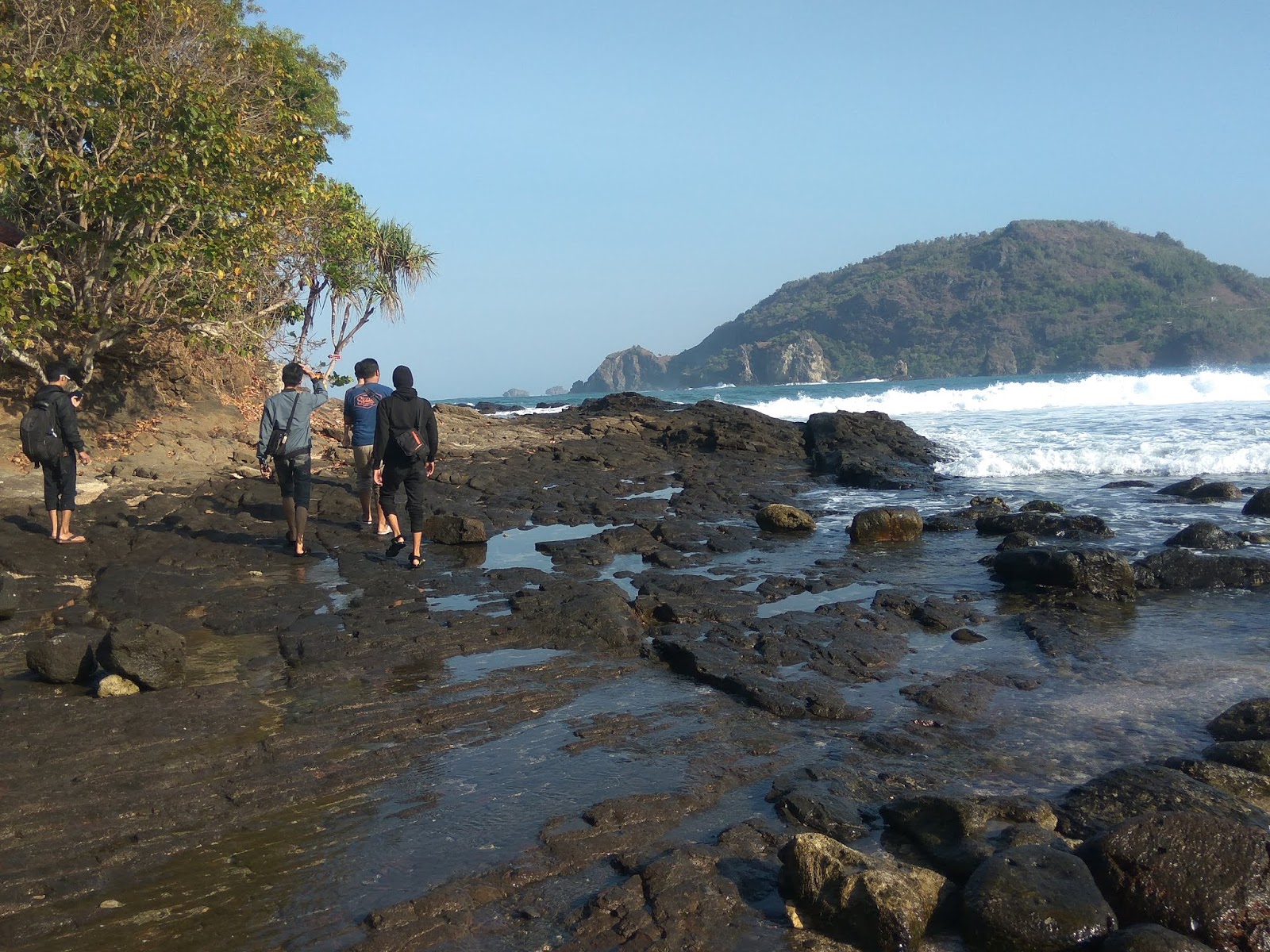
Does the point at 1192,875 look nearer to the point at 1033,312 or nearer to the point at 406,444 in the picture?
the point at 406,444

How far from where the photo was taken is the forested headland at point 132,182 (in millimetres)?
11781

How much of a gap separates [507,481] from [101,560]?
736 cm

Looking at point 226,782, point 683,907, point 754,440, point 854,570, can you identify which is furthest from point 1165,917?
point 754,440

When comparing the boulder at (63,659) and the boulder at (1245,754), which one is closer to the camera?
the boulder at (1245,754)

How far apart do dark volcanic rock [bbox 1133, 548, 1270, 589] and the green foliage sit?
3755 inches

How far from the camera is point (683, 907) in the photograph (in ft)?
12.0

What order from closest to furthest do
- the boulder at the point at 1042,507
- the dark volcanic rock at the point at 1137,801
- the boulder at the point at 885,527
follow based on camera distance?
the dark volcanic rock at the point at 1137,801, the boulder at the point at 885,527, the boulder at the point at 1042,507

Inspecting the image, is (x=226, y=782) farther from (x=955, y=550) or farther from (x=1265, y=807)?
(x=955, y=550)

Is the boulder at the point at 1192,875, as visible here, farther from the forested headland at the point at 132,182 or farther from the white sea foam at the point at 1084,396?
the white sea foam at the point at 1084,396

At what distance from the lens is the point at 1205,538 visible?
35.9ft

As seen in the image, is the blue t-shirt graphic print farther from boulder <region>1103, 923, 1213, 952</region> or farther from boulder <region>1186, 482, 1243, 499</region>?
boulder <region>1186, 482, 1243, 499</region>

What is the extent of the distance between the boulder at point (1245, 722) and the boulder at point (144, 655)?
652 cm

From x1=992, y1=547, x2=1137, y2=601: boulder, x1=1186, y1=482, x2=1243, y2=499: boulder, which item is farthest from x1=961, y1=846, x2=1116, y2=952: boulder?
x1=1186, y1=482, x2=1243, y2=499: boulder

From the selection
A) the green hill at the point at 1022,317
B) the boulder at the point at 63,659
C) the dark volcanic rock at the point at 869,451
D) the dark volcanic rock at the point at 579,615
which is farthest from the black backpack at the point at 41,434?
the green hill at the point at 1022,317
